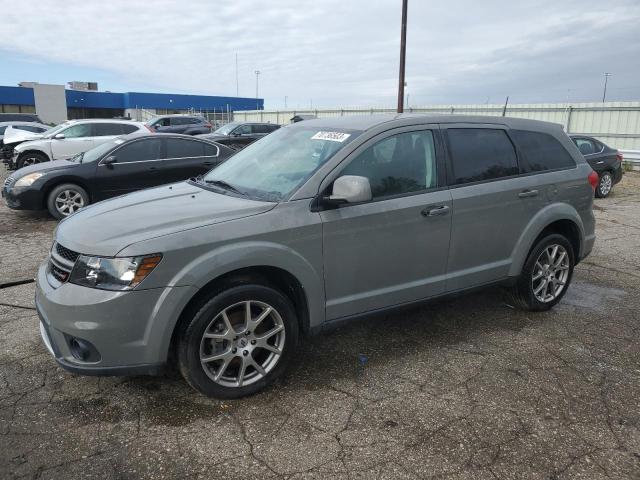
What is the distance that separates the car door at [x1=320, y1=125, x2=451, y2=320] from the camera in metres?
3.37

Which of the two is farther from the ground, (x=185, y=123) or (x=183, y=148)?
Result: (x=185, y=123)

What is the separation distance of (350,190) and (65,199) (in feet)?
22.4

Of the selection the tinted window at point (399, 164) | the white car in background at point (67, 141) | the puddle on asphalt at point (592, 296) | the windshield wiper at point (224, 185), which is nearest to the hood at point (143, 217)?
the windshield wiper at point (224, 185)

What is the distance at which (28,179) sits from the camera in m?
8.25

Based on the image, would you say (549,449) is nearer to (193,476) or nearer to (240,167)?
(193,476)

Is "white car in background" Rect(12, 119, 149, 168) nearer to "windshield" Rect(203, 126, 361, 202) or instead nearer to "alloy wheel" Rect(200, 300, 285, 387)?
"windshield" Rect(203, 126, 361, 202)

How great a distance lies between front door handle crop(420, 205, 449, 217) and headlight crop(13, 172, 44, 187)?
700 cm

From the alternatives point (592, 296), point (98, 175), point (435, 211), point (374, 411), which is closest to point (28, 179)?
point (98, 175)

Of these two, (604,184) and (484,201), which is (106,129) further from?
(604,184)

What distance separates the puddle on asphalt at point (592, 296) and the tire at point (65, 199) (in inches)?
283

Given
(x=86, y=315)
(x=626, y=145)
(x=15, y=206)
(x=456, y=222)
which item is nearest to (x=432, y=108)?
(x=626, y=145)

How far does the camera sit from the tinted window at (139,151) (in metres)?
8.53

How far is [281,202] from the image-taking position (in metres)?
3.23

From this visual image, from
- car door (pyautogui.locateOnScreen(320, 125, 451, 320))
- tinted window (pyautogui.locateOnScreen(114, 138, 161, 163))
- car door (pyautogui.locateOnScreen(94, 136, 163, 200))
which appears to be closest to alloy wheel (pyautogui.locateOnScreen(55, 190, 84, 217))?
car door (pyautogui.locateOnScreen(94, 136, 163, 200))
